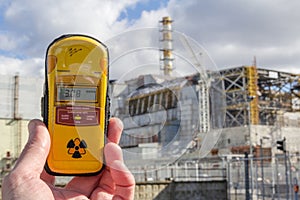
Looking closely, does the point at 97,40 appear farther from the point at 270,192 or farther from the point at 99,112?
the point at 270,192

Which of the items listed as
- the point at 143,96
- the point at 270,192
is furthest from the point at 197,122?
A: the point at 270,192

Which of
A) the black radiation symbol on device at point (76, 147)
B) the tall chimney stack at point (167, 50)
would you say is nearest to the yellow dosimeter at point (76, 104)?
the black radiation symbol on device at point (76, 147)

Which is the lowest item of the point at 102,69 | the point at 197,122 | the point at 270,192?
the point at 270,192

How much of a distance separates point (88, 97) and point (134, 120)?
409 millimetres

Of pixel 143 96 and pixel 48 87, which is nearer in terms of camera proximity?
pixel 48 87

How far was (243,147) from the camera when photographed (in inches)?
1151

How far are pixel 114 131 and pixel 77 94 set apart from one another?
8.0 inches

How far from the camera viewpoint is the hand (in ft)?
5.43

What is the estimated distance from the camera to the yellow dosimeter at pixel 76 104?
1920 mm

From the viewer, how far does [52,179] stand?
194cm

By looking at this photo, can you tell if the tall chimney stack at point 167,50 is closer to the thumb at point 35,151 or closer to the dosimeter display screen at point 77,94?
the dosimeter display screen at point 77,94

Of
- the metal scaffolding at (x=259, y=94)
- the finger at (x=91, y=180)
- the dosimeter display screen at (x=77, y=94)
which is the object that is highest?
the metal scaffolding at (x=259, y=94)

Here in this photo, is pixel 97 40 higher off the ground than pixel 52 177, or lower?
higher

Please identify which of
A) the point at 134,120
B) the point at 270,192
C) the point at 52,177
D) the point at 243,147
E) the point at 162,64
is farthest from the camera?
the point at 243,147
